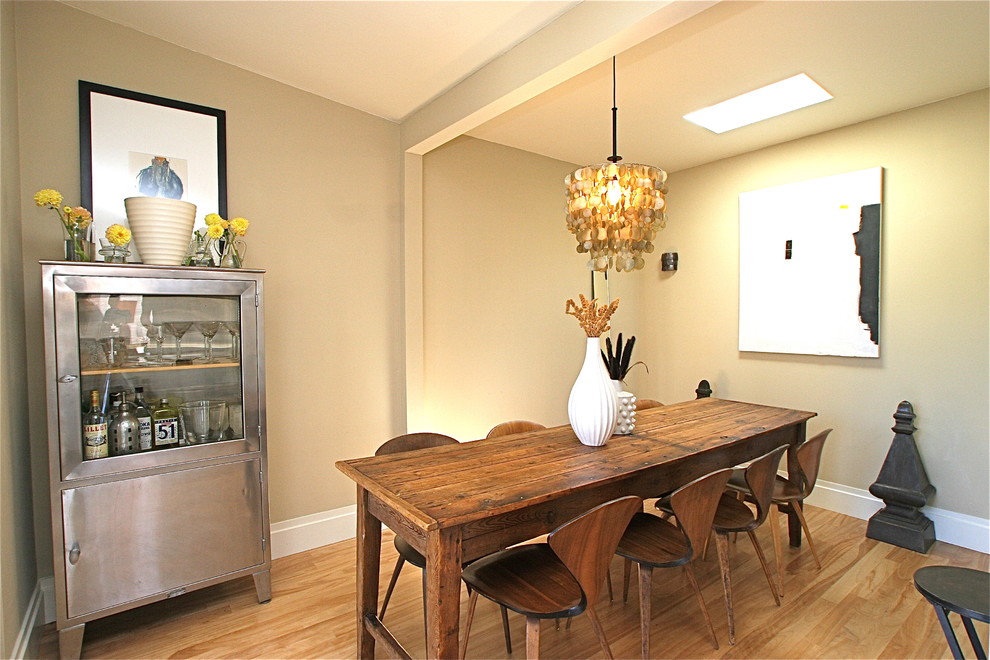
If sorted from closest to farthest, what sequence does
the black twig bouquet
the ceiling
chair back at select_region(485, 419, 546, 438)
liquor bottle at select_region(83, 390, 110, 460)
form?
liquor bottle at select_region(83, 390, 110, 460)
the ceiling
chair back at select_region(485, 419, 546, 438)
the black twig bouquet

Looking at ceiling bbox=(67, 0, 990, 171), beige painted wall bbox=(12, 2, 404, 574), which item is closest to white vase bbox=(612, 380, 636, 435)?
beige painted wall bbox=(12, 2, 404, 574)

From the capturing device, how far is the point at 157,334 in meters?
2.21

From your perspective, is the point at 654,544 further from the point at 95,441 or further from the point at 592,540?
the point at 95,441

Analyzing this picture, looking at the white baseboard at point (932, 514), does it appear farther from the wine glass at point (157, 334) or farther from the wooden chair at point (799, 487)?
the wine glass at point (157, 334)

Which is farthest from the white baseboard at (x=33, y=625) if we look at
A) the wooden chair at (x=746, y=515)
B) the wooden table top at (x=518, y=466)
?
the wooden chair at (x=746, y=515)

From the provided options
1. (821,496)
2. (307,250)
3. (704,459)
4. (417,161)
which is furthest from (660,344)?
(307,250)

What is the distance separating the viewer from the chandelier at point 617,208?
237 centimetres

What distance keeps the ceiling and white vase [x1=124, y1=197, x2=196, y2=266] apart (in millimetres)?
861

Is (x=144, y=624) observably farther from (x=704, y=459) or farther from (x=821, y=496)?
(x=821, y=496)

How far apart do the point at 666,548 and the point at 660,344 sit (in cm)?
289

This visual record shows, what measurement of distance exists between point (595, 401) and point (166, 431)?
1897 mm

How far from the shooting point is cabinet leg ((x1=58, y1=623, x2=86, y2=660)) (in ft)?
6.31

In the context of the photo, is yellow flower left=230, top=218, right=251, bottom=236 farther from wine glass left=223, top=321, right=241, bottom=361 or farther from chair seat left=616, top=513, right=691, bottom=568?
chair seat left=616, top=513, right=691, bottom=568

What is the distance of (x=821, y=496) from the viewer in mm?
3592
